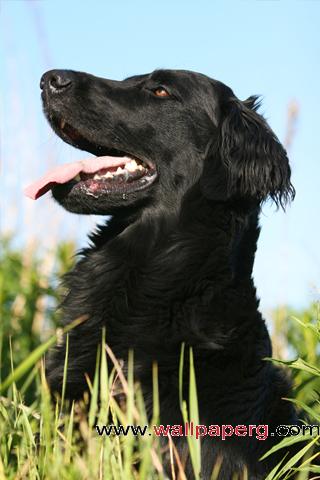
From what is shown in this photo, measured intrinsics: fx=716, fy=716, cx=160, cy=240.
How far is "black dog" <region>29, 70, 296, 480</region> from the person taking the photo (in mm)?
3227

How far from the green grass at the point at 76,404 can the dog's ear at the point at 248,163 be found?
66 centimetres

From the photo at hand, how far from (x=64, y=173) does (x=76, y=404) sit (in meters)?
Answer: 1.21

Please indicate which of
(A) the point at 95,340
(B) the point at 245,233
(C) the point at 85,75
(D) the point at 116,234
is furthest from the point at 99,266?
(C) the point at 85,75

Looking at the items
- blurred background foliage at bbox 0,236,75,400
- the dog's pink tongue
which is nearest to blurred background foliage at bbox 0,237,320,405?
blurred background foliage at bbox 0,236,75,400

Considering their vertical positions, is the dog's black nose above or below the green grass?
above

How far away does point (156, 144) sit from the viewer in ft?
12.5

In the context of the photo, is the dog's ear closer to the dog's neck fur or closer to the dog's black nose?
the dog's neck fur

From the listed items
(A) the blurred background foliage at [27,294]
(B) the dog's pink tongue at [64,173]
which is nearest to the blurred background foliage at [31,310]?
(A) the blurred background foliage at [27,294]

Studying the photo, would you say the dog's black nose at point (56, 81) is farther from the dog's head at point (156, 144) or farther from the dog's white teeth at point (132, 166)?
the dog's white teeth at point (132, 166)

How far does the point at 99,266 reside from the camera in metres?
3.71

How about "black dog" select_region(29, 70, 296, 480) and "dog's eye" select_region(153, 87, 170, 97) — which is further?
"dog's eye" select_region(153, 87, 170, 97)

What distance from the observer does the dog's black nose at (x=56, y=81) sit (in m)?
3.74

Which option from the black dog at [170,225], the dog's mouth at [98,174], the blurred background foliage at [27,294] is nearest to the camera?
the black dog at [170,225]

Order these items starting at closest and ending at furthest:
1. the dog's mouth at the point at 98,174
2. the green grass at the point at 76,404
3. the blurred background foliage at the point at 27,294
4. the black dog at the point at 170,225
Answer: the green grass at the point at 76,404 < the black dog at the point at 170,225 < the dog's mouth at the point at 98,174 < the blurred background foliage at the point at 27,294
